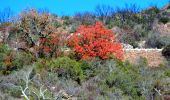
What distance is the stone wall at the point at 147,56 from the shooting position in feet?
160

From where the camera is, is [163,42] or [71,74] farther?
[163,42]

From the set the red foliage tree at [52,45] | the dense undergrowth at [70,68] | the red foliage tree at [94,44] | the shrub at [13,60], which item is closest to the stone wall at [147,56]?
the dense undergrowth at [70,68]

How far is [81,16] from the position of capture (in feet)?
258

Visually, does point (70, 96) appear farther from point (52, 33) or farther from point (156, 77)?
point (52, 33)

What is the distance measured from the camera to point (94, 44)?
43969mm

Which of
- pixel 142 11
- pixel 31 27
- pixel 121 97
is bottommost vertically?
pixel 121 97

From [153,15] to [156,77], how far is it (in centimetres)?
3558

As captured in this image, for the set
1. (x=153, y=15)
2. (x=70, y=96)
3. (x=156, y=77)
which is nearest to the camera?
(x=70, y=96)

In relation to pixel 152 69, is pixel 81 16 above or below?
above

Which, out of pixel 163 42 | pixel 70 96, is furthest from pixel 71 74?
pixel 163 42

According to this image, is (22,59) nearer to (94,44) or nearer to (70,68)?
(70,68)

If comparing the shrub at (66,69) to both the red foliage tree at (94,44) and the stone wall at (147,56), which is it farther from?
the stone wall at (147,56)

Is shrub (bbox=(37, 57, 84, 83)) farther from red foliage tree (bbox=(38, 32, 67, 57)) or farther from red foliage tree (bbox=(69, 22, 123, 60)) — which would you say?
red foliage tree (bbox=(38, 32, 67, 57))

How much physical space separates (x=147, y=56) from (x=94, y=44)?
707 centimetres
